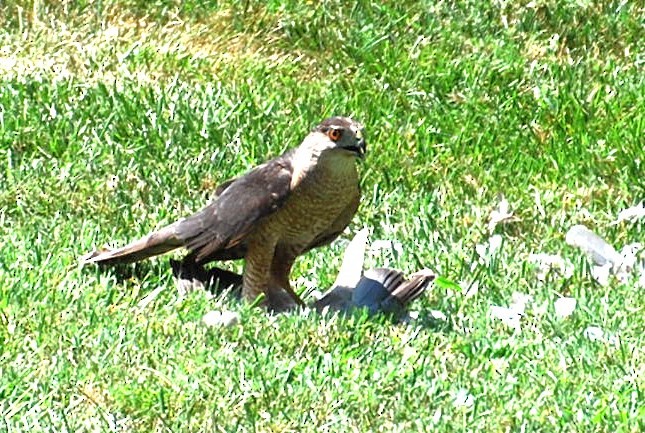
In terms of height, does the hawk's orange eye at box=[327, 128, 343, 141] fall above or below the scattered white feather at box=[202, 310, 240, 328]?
above

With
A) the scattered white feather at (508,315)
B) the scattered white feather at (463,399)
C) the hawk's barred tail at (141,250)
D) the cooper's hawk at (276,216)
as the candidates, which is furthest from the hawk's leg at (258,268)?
the scattered white feather at (463,399)

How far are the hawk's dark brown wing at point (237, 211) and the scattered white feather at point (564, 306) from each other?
3.85ft

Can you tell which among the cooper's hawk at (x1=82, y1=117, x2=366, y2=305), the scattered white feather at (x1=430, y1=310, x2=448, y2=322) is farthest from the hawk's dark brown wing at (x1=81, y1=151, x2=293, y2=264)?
the scattered white feather at (x1=430, y1=310, x2=448, y2=322)

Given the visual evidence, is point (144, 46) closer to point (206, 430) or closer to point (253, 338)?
point (253, 338)

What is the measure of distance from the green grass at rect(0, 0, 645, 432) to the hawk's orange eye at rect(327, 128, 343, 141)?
26.4 inches

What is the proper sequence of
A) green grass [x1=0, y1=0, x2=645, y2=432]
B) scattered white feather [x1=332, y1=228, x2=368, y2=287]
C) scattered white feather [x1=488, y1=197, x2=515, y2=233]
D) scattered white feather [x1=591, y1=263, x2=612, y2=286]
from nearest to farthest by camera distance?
1. green grass [x1=0, y1=0, x2=645, y2=432]
2. scattered white feather [x1=332, y1=228, x2=368, y2=287]
3. scattered white feather [x1=591, y1=263, x2=612, y2=286]
4. scattered white feather [x1=488, y1=197, x2=515, y2=233]

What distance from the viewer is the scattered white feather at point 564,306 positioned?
636cm

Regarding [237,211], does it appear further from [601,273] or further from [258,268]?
[601,273]

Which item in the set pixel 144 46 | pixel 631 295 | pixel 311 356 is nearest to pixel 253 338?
pixel 311 356

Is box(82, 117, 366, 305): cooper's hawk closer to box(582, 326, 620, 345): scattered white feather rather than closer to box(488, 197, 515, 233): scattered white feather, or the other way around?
box(582, 326, 620, 345): scattered white feather

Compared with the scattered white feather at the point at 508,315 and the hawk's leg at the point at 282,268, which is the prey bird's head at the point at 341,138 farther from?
the scattered white feather at the point at 508,315

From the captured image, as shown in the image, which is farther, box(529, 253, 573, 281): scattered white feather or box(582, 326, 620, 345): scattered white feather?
box(529, 253, 573, 281): scattered white feather

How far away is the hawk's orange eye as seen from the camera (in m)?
6.00

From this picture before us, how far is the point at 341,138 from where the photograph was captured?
6012mm
